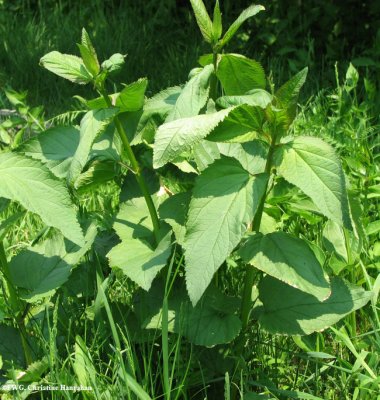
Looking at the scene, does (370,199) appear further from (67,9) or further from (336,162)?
(67,9)

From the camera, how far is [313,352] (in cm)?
191

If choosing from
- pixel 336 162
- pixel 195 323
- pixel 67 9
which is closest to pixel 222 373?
pixel 195 323

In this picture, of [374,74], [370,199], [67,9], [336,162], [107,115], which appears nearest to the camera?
[336,162]

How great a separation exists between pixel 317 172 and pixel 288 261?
212 mm

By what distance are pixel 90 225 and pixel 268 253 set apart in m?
0.53

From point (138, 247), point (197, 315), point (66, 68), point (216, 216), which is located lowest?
point (197, 315)

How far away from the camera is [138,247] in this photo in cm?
189

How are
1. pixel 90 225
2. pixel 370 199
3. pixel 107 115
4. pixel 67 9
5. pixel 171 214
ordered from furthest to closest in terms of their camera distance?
pixel 67 9, pixel 370 199, pixel 90 225, pixel 171 214, pixel 107 115

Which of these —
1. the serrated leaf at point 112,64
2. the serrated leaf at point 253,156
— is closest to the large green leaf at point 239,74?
the serrated leaf at point 253,156

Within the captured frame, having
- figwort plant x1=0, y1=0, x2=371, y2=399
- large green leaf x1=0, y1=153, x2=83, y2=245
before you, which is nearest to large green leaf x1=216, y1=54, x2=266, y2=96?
figwort plant x1=0, y1=0, x2=371, y2=399

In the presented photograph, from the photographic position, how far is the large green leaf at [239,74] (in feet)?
5.72

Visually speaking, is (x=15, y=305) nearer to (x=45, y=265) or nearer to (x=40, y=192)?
(x=45, y=265)

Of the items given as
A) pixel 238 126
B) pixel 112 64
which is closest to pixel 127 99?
pixel 112 64

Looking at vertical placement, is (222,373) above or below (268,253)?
below
